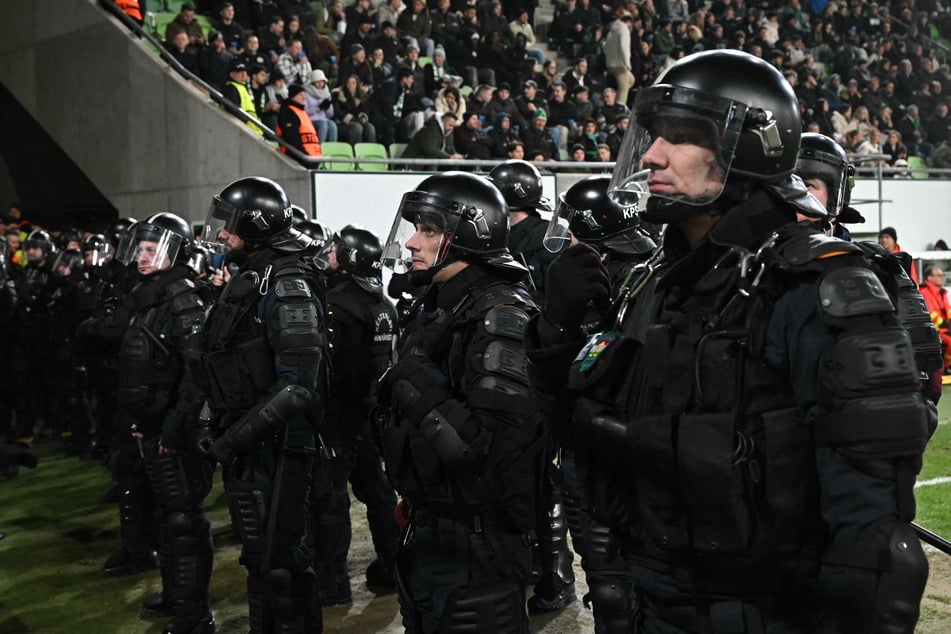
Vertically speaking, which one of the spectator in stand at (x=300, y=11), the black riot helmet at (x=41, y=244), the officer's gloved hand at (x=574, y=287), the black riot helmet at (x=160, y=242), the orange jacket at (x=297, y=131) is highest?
the spectator in stand at (x=300, y=11)

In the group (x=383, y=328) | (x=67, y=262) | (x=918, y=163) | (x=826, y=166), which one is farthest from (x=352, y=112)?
(x=918, y=163)

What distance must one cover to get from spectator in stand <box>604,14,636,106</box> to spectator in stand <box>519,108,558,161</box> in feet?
12.0

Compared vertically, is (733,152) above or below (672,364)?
above

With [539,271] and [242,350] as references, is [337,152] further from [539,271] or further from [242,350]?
[242,350]

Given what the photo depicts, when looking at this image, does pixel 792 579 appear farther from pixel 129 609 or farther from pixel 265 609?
pixel 129 609

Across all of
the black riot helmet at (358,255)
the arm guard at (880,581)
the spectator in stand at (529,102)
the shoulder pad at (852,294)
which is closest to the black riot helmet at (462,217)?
the shoulder pad at (852,294)

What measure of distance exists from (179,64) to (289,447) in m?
10.2

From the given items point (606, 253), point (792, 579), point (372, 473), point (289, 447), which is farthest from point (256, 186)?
point (792, 579)

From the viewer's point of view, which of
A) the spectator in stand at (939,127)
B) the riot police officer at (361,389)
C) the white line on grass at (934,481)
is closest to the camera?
the riot police officer at (361,389)

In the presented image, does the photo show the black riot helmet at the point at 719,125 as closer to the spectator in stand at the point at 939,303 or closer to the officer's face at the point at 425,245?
the officer's face at the point at 425,245

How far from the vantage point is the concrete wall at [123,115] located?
13.2 m

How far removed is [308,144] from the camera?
12625 millimetres

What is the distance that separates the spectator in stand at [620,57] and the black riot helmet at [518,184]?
11873 mm

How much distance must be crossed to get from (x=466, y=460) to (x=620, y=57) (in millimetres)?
16269
